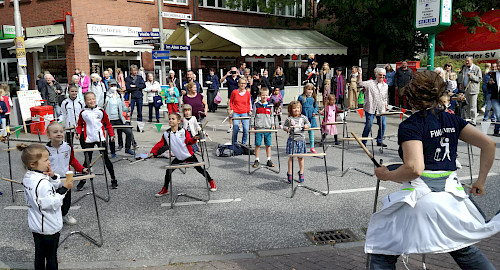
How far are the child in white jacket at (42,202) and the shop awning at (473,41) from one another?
81.4 ft

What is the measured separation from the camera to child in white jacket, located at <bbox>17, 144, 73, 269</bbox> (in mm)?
3885

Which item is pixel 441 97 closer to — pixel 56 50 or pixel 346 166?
pixel 346 166

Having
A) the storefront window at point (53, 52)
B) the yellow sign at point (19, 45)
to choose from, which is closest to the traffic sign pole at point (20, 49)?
the yellow sign at point (19, 45)

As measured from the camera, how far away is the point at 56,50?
23.4 meters

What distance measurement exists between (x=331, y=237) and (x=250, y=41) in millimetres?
→ 16950

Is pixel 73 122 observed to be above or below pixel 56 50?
below

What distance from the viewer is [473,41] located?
83.8 ft

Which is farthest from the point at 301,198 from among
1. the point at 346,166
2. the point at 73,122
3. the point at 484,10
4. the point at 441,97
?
the point at 484,10

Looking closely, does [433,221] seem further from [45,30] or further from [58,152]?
[45,30]

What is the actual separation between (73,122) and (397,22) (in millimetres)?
18041

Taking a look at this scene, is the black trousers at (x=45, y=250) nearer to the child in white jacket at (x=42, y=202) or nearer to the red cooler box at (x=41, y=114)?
the child in white jacket at (x=42, y=202)

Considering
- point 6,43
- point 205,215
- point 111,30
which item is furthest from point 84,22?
point 205,215

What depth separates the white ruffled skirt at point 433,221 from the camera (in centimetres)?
286

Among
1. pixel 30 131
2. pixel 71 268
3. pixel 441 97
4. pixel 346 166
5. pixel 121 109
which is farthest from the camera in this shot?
pixel 30 131
